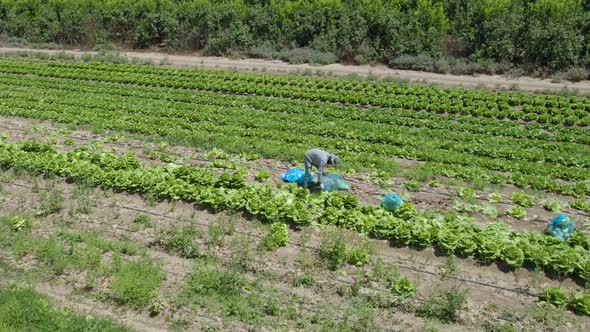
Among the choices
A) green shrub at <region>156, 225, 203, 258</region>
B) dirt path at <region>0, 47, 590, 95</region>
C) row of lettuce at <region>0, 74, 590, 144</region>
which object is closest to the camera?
green shrub at <region>156, 225, 203, 258</region>

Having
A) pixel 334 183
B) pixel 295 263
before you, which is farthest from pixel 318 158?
pixel 295 263

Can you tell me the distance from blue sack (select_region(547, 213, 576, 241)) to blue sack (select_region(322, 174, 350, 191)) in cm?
496

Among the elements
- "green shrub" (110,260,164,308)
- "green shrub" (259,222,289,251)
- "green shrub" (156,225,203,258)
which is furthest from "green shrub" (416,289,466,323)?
"green shrub" (110,260,164,308)

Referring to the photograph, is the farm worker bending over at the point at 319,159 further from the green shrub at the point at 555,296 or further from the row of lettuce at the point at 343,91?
the row of lettuce at the point at 343,91

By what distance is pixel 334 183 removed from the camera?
1343 cm

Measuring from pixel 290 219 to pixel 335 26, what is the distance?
25844mm

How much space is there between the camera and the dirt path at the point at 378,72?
26516mm

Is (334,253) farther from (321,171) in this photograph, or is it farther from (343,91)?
(343,91)

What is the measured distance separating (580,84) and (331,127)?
1625 centimetres

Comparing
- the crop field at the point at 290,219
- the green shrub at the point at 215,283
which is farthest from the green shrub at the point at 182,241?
the green shrub at the point at 215,283

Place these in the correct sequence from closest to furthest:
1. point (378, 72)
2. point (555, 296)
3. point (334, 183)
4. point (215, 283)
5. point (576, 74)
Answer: point (555, 296) < point (215, 283) < point (334, 183) < point (576, 74) < point (378, 72)

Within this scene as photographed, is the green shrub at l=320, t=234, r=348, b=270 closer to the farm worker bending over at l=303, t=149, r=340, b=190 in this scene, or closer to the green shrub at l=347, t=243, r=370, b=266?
the green shrub at l=347, t=243, r=370, b=266

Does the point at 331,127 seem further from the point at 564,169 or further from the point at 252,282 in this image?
the point at 252,282

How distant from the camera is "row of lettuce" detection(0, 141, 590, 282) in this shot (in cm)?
1030
